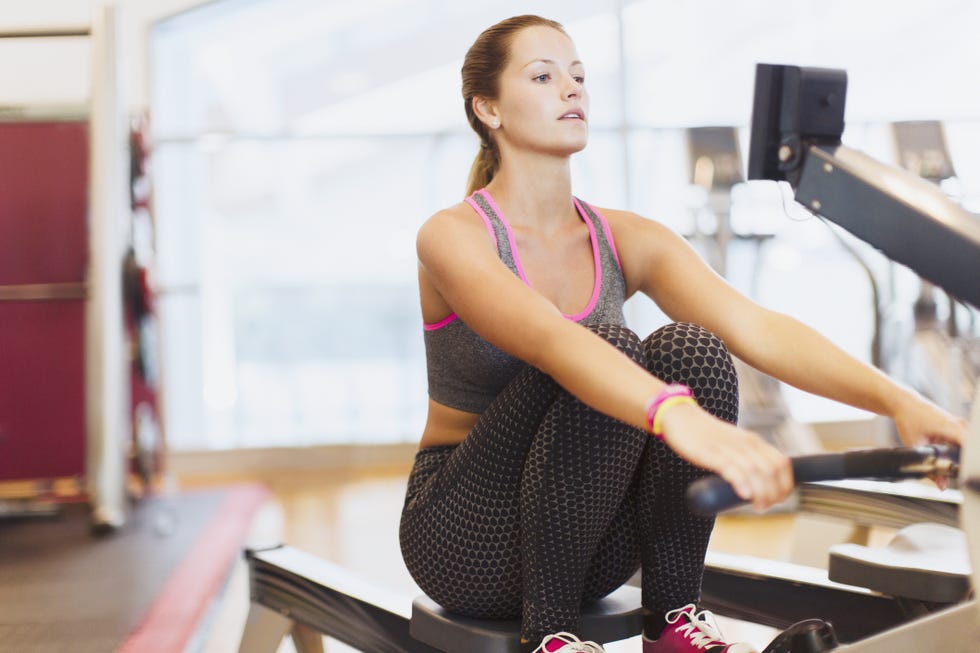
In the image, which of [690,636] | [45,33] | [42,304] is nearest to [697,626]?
[690,636]

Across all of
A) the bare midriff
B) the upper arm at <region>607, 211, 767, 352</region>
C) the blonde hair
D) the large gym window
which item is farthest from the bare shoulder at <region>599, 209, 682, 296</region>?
the large gym window

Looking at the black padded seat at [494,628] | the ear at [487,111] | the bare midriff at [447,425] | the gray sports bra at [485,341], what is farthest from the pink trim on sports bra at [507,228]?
the black padded seat at [494,628]

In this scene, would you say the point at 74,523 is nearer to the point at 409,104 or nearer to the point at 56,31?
the point at 56,31

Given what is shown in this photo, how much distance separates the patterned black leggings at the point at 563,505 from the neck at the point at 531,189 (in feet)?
1.09

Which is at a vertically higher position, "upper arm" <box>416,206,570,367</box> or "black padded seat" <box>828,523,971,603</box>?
"upper arm" <box>416,206,570,367</box>

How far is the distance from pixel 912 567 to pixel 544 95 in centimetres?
81

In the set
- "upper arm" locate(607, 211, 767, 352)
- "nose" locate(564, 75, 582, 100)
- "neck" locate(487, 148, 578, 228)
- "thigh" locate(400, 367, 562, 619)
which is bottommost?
"thigh" locate(400, 367, 562, 619)

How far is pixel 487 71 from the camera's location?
1587 millimetres

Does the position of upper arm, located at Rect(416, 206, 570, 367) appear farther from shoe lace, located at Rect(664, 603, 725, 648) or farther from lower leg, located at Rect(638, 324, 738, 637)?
shoe lace, located at Rect(664, 603, 725, 648)

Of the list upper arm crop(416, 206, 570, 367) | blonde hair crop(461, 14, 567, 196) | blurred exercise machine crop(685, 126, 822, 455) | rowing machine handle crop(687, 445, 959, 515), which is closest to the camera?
rowing machine handle crop(687, 445, 959, 515)

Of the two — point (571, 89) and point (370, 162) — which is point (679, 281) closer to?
point (571, 89)

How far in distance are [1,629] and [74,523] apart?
5.04 feet

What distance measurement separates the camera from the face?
4.91 ft

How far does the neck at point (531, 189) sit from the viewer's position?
→ 1564 millimetres
